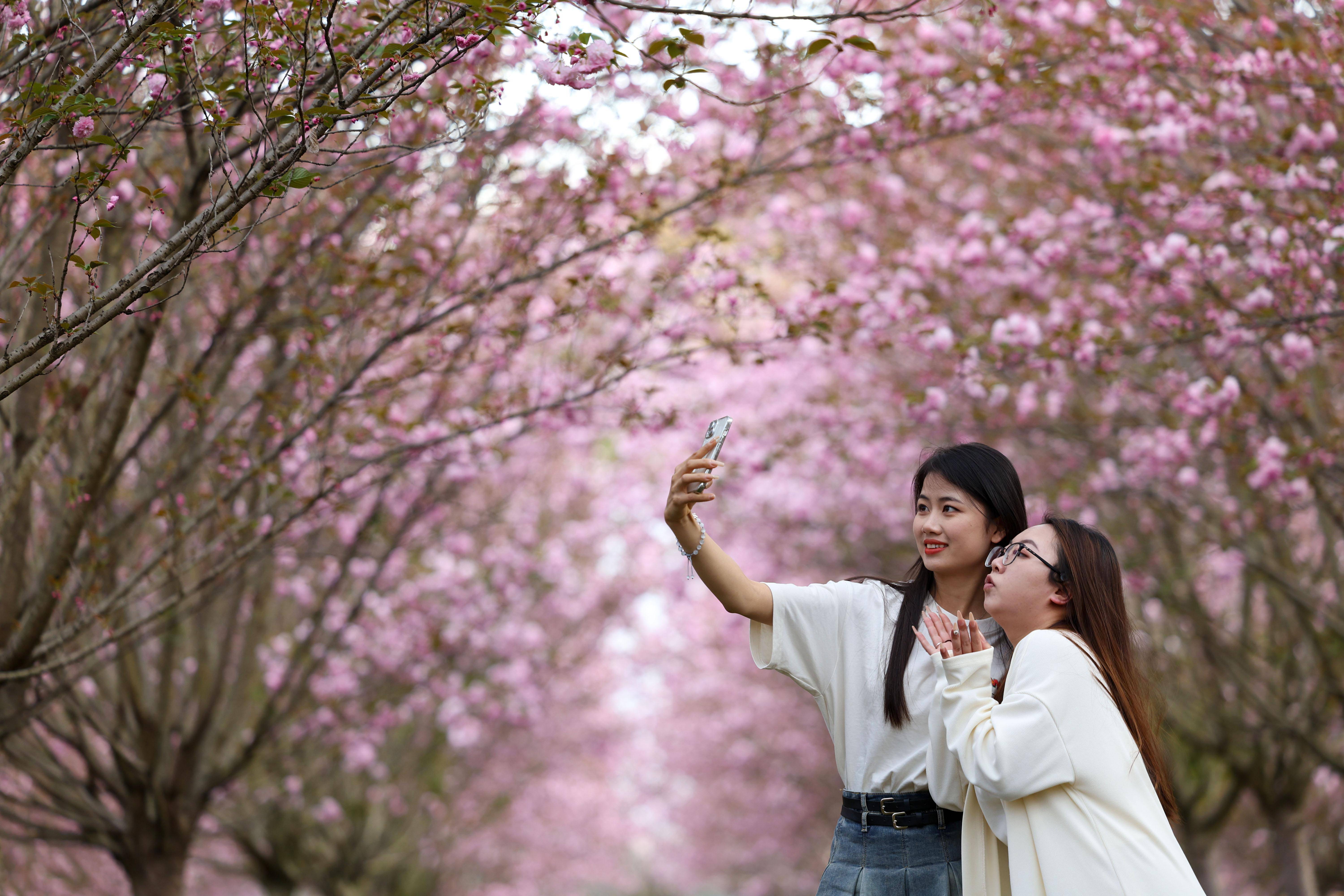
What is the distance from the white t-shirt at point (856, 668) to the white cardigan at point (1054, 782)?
173 mm

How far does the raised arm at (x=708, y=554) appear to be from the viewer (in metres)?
2.30

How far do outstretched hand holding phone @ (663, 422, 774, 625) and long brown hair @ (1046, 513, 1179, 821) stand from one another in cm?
65

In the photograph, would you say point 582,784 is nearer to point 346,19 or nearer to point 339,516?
point 339,516

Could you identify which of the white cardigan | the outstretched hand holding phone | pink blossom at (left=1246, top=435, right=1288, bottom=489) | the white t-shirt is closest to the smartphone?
the outstretched hand holding phone

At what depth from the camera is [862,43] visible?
271 centimetres

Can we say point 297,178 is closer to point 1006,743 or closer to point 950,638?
point 950,638

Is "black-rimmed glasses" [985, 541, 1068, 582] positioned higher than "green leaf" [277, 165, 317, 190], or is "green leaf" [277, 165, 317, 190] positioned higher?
"green leaf" [277, 165, 317, 190]

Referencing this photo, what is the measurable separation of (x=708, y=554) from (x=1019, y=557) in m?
0.67

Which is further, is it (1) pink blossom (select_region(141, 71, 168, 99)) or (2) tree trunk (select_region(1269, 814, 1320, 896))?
(2) tree trunk (select_region(1269, 814, 1320, 896))

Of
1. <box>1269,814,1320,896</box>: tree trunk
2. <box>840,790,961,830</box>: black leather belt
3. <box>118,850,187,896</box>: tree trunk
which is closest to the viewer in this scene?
<box>840,790,961,830</box>: black leather belt

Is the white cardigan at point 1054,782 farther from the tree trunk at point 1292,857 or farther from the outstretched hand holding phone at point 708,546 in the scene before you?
the tree trunk at point 1292,857

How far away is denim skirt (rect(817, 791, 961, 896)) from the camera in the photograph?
7.54ft

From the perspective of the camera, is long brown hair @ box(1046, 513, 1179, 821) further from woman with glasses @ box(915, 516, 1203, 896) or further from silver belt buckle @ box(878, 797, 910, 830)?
silver belt buckle @ box(878, 797, 910, 830)

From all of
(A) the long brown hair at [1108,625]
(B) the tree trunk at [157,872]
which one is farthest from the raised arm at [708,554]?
(B) the tree trunk at [157,872]
